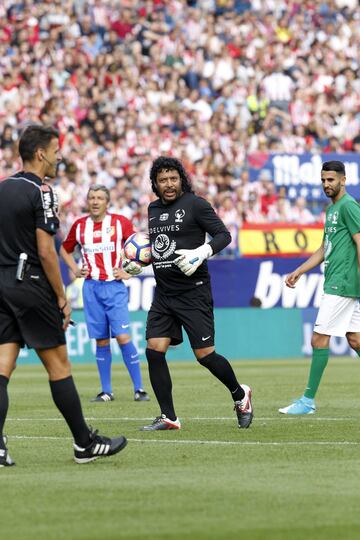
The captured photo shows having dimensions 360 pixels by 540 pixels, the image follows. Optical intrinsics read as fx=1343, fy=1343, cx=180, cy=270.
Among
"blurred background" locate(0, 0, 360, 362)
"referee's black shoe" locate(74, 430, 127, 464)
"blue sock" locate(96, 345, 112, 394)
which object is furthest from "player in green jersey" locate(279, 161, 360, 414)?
"blurred background" locate(0, 0, 360, 362)

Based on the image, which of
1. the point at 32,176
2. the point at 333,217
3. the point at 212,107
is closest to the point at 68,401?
the point at 32,176

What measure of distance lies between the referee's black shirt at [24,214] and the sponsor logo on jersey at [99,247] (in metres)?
7.30

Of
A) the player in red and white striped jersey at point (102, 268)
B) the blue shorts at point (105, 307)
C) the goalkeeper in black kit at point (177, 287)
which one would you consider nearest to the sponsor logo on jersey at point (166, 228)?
the goalkeeper in black kit at point (177, 287)

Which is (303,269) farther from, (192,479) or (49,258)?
(192,479)

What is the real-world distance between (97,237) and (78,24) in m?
16.3

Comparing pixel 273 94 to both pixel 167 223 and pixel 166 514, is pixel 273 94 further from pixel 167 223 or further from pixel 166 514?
pixel 166 514

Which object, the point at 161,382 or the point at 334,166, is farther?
the point at 334,166

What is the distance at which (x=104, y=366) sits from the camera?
16.2m

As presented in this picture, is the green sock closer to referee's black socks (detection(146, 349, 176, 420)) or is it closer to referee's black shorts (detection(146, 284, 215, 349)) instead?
referee's black shorts (detection(146, 284, 215, 349))

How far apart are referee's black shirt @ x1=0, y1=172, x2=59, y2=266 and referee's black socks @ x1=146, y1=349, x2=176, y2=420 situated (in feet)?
9.52

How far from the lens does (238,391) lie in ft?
38.5

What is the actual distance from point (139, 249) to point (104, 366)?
4.46 m

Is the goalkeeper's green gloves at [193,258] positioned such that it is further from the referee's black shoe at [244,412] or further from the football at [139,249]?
the referee's black shoe at [244,412]

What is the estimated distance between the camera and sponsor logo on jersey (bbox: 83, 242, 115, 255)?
16344mm
